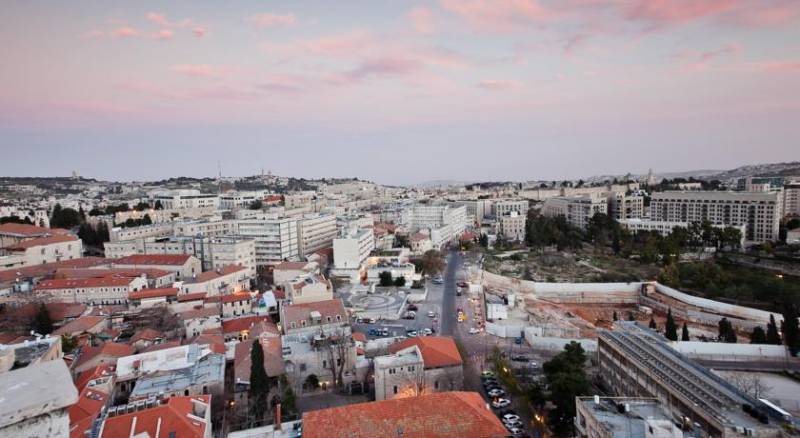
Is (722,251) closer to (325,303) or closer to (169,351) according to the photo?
(325,303)

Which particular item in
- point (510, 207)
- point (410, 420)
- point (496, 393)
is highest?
point (510, 207)

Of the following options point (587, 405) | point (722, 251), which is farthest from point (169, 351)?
point (722, 251)

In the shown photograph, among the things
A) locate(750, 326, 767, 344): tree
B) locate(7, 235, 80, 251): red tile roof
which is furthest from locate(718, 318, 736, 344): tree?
locate(7, 235, 80, 251): red tile roof

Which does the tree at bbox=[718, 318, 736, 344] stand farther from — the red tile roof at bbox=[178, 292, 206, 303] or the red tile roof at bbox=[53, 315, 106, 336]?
the red tile roof at bbox=[53, 315, 106, 336]

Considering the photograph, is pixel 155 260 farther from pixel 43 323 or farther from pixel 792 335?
pixel 792 335

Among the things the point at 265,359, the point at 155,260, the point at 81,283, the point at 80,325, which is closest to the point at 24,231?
the point at 155,260

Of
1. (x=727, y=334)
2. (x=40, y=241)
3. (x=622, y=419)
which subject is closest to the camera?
(x=622, y=419)

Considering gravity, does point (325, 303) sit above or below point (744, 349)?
above
